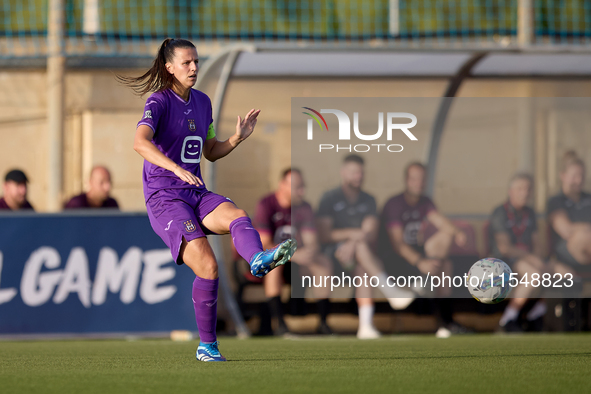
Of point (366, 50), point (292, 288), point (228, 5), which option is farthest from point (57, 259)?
point (228, 5)

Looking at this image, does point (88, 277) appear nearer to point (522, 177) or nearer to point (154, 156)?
point (154, 156)

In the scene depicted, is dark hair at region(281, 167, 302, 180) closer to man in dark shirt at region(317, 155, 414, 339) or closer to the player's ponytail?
man in dark shirt at region(317, 155, 414, 339)

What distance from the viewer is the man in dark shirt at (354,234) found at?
25.9ft

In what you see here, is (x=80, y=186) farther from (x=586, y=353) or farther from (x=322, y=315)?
(x=586, y=353)

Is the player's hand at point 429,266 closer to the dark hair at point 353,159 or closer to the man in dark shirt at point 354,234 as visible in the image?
the man in dark shirt at point 354,234

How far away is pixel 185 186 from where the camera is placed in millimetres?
4766

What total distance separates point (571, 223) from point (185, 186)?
454 centimetres

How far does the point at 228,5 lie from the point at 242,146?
2.96 metres

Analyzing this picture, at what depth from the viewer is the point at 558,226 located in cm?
805

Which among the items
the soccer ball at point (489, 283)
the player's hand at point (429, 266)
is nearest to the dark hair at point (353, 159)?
the player's hand at point (429, 266)

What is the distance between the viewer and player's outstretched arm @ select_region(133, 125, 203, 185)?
433 cm

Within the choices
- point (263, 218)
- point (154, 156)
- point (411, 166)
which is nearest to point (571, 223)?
point (411, 166)

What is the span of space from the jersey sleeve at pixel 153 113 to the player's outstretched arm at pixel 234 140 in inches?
16.3

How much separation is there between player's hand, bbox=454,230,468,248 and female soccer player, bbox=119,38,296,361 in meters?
3.67
